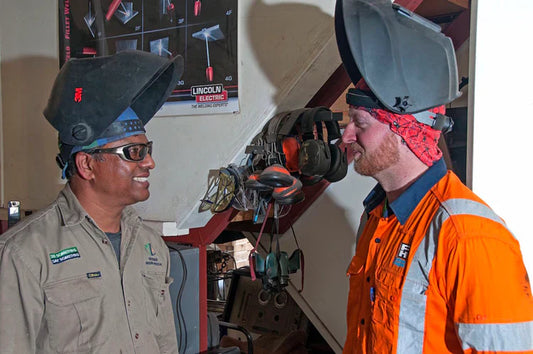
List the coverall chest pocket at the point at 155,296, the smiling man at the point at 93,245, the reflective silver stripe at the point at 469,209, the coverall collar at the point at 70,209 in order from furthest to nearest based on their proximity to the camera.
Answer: the coverall chest pocket at the point at 155,296
the coverall collar at the point at 70,209
the smiling man at the point at 93,245
the reflective silver stripe at the point at 469,209

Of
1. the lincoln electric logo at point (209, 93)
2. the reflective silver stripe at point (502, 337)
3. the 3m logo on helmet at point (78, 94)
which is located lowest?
the reflective silver stripe at point (502, 337)

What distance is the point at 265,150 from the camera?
2.22m

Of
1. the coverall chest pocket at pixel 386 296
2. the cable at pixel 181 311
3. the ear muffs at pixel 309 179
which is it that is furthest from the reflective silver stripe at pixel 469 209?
the cable at pixel 181 311

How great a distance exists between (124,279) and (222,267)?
→ 2592mm

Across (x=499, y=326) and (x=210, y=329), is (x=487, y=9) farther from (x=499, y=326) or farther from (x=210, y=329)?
(x=210, y=329)

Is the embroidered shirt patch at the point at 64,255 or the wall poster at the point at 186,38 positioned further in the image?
the wall poster at the point at 186,38

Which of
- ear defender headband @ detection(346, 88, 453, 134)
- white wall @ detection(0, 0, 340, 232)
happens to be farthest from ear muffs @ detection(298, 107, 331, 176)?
ear defender headband @ detection(346, 88, 453, 134)

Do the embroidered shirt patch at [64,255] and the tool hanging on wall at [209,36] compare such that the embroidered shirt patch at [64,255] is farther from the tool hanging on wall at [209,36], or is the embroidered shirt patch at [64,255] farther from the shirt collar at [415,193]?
the tool hanging on wall at [209,36]

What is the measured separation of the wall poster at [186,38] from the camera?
2.31 metres

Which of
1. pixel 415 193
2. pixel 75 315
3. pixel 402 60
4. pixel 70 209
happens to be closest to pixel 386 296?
pixel 415 193

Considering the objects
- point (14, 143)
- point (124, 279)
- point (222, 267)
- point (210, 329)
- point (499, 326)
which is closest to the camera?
point (499, 326)

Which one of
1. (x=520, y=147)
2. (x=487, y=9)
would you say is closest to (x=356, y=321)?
(x=520, y=147)

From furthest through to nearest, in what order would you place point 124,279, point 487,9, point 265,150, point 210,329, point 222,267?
point 222,267, point 210,329, point 265,150, point 487,9, point 124,279

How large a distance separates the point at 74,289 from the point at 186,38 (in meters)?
1.31
